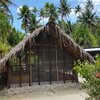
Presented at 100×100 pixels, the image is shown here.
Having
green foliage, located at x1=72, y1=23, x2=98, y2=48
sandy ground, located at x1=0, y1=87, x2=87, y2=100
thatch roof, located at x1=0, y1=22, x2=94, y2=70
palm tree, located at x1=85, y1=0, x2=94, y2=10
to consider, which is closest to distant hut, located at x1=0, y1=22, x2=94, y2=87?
thatch roof, located at x1=0, y1=22, x2=94, y2=70

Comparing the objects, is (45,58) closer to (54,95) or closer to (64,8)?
(54,95)

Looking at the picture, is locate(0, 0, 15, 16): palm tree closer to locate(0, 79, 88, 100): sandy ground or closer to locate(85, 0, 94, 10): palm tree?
locate(0, 79, 88, 100): sandy ground

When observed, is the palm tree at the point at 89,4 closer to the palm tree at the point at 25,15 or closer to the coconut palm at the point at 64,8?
the coconut palm at the point at 64,8

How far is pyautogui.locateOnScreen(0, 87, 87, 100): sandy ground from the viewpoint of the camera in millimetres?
13906

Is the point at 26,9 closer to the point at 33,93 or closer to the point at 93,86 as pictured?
the point at 33,93

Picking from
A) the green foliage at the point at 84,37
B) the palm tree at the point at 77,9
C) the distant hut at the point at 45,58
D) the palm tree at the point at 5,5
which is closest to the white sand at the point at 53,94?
Answer: the distant hut at the point at 45,58

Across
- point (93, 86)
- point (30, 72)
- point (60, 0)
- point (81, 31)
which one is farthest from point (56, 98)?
point (60, 0)

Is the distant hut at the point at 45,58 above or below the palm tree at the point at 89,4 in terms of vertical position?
below

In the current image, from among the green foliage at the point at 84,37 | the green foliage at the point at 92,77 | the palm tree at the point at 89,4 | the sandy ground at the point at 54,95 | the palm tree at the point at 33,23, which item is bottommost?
the sandy ground at the point at 54,95

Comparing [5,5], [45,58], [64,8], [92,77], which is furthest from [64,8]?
[92,77]

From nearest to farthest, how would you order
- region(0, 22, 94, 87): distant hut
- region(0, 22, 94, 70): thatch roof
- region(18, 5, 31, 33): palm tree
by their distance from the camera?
region(0, 22, 94, 87): distant hut, region(0, 22, 94, 70): thatch roof, region(18, 5, 31, 33): palm tree

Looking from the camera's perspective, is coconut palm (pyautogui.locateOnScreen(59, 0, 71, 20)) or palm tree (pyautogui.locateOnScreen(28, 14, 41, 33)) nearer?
coconut palm (pyautogui.locateOnScreen(59, 0, 71, 20))

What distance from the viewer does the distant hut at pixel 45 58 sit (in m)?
16.7

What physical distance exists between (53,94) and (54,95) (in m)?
0.28
